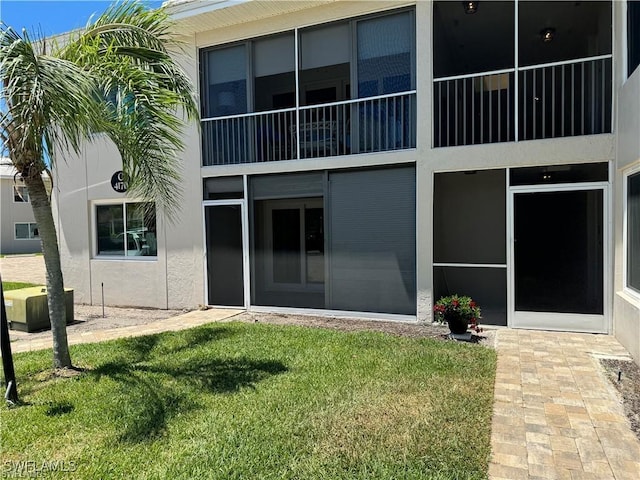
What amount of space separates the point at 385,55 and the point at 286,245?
4176 mm

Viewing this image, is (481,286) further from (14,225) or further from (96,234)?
(14,225)

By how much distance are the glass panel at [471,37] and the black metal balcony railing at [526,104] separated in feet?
2.53

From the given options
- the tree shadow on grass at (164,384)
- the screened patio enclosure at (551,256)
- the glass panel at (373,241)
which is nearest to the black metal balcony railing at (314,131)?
the glass panel at (373,241)

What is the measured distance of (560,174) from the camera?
684cm

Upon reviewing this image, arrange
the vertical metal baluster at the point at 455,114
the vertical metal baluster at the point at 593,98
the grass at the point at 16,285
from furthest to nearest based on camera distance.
Answer: the grass at the point at 16,285 → the vertical metal baluster at the point at 455,114 → the vertical metal baluster at the point at 593,98

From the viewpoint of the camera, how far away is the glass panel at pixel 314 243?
337 inches

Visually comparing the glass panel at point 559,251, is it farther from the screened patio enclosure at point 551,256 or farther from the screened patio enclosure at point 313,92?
the screened patio enclosure at point 313,92

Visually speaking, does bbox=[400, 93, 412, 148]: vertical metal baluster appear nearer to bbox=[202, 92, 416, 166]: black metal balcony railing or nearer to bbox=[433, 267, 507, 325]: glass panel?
bbox=[202, 92, 416, 166]: black metal balcony railing

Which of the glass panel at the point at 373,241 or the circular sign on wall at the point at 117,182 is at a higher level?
the circular sign on wall at the point at 117,182

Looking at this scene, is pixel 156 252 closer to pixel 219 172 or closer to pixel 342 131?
pixel 219 172

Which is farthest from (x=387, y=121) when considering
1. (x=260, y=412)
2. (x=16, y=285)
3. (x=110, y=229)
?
(x=16, y=285)

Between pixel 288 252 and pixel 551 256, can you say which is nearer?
pixel 551 256

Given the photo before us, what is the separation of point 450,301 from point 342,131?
3.81 m

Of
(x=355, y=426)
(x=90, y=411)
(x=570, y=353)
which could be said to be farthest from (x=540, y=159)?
(x=90, y=411)
